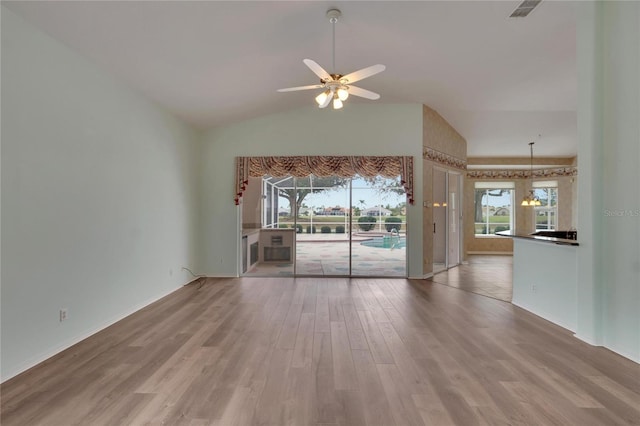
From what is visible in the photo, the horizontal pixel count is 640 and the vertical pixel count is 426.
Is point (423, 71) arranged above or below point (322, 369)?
above

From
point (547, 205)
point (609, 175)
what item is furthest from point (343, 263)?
point (547, 205)

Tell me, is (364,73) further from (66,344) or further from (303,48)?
(66,344)

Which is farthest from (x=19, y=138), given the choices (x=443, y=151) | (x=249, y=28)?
(x=443, y=151)

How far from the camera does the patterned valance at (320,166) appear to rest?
556cm

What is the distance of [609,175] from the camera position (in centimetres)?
280

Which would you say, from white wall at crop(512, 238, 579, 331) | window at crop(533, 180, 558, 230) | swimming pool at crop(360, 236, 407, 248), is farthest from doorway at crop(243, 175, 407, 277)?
window at crop(533, 180, 558, 230)

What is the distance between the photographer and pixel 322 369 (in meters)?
2.36

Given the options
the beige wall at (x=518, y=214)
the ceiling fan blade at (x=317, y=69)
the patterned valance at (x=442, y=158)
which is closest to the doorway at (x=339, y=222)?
the patterned valance at (x=442, y=158)

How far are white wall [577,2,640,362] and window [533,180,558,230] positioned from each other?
7.65m

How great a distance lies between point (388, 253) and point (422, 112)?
9.30ft

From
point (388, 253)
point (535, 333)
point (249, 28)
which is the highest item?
point (249, 28)

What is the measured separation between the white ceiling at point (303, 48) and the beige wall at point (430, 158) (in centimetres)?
55

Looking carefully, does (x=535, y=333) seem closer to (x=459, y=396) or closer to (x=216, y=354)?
(x=459, y=396)

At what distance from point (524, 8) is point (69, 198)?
16.0ft
